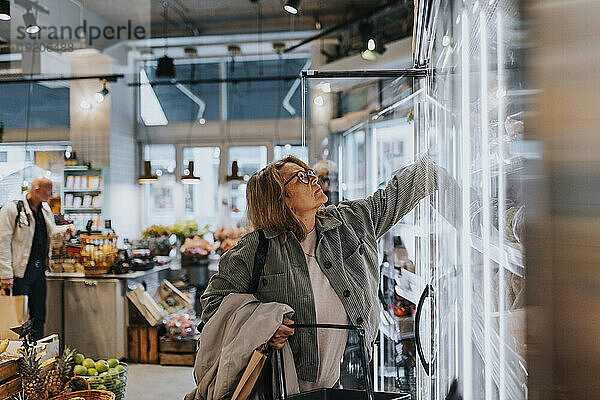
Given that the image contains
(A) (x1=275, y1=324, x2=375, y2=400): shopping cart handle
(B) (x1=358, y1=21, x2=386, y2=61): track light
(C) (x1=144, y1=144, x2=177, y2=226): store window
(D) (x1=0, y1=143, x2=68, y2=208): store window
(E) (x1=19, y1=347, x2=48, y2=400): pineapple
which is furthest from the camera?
(C) (x1=144, y1=144, x2=177, y2=226): store window

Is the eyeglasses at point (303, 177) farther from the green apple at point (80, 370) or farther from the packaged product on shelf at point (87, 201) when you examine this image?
the packaged product on shelf at point (87, 201)

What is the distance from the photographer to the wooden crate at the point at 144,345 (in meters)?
5.27

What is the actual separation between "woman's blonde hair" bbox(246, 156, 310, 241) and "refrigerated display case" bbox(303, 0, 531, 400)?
0.46m

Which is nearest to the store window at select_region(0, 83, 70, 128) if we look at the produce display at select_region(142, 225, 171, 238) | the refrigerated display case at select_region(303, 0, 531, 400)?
the produce display at select_region(142, 225, 171, 238)

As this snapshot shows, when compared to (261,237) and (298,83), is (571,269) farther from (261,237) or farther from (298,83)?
(298,83)

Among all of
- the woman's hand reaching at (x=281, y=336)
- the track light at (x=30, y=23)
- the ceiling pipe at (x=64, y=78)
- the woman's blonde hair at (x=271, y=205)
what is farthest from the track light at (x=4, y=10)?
the woman's hand reaching at (x=281, y=336)

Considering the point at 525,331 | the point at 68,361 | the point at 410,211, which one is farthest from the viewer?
the point at 68,361

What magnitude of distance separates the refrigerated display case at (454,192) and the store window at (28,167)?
360 cm

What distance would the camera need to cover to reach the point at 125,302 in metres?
5.36

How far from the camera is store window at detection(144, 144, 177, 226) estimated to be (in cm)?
699

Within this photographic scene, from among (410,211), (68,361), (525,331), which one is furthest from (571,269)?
(68,361)

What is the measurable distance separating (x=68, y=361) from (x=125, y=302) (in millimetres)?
2058

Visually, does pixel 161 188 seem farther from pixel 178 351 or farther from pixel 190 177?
pixel 178 351

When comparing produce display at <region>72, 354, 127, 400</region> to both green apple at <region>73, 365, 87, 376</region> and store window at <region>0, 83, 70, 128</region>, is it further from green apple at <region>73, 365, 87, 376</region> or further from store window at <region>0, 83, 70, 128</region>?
store window at <region>0, 83, 70, 128</region>
